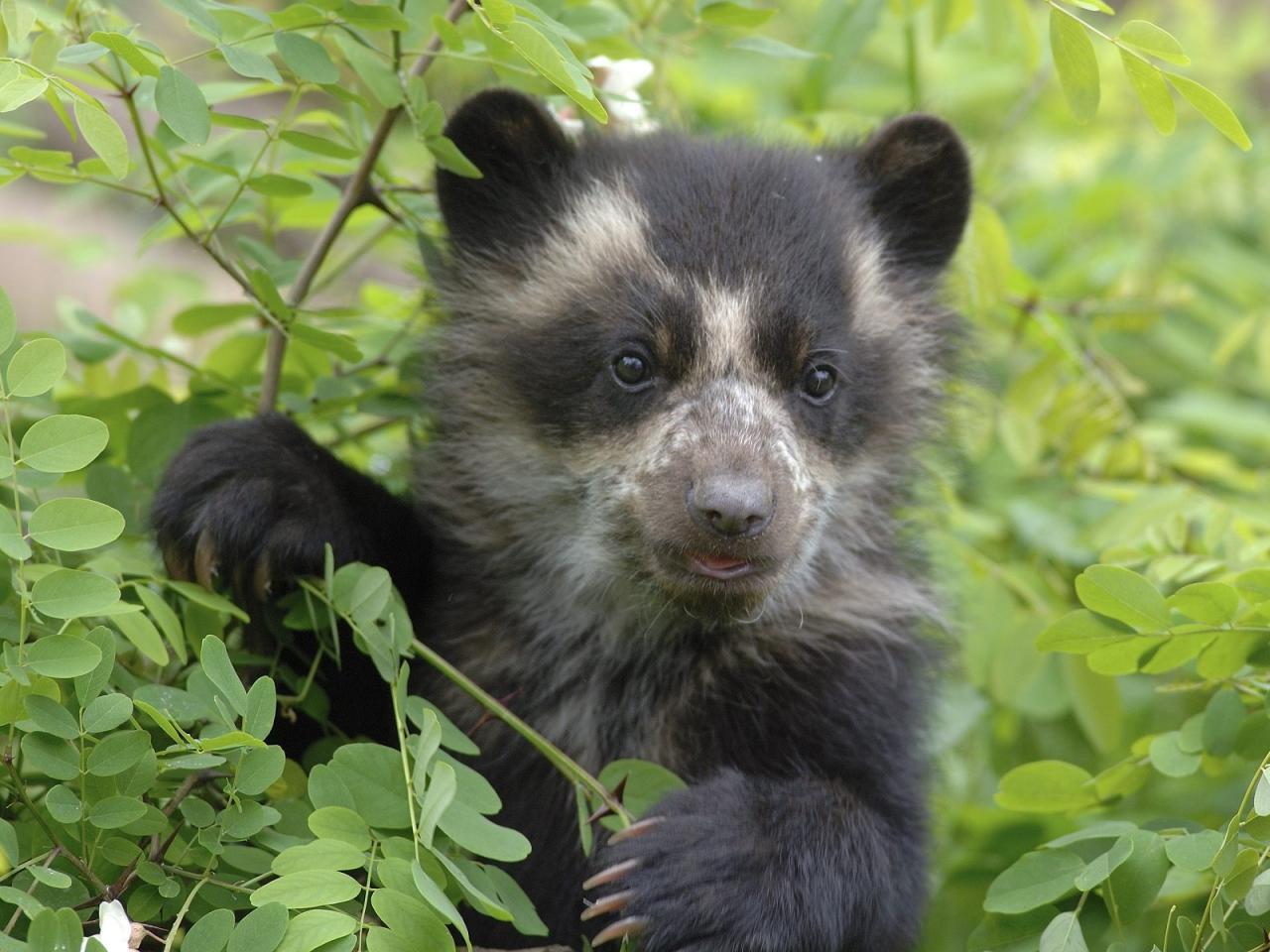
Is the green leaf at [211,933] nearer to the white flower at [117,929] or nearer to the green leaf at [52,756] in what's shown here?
the white flower at [117,929]

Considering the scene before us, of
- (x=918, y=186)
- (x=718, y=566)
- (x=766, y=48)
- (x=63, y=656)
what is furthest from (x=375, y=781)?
(x=918, y=186)

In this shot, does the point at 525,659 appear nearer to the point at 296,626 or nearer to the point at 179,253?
the point at 296,626

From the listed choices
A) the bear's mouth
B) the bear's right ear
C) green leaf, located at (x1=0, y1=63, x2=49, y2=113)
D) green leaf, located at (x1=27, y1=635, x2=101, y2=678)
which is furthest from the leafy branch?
green leaf, located at (x1=27, y1=635, x2=101, y2=678)

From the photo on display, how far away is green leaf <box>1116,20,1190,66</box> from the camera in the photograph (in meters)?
3.19

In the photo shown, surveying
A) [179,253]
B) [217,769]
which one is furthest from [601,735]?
[179,253]

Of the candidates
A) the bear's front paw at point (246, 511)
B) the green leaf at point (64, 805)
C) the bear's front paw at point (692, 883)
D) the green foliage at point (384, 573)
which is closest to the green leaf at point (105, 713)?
the green foliage at point (384, 573)

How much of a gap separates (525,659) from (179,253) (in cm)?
843

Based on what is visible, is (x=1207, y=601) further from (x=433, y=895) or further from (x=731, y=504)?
(x=433, y=895)

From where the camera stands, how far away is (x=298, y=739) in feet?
13.0

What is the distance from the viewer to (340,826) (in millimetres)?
2895

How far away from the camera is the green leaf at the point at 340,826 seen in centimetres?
288

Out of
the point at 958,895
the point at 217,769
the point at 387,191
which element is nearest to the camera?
the point at 217,769

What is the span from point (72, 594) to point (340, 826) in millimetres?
650

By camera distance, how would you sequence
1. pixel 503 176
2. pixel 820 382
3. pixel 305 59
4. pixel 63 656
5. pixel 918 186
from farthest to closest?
pixel 918 186 < pixel 503 176 < pixel 820 382 < pixel 305 59 < pixel 63 656
